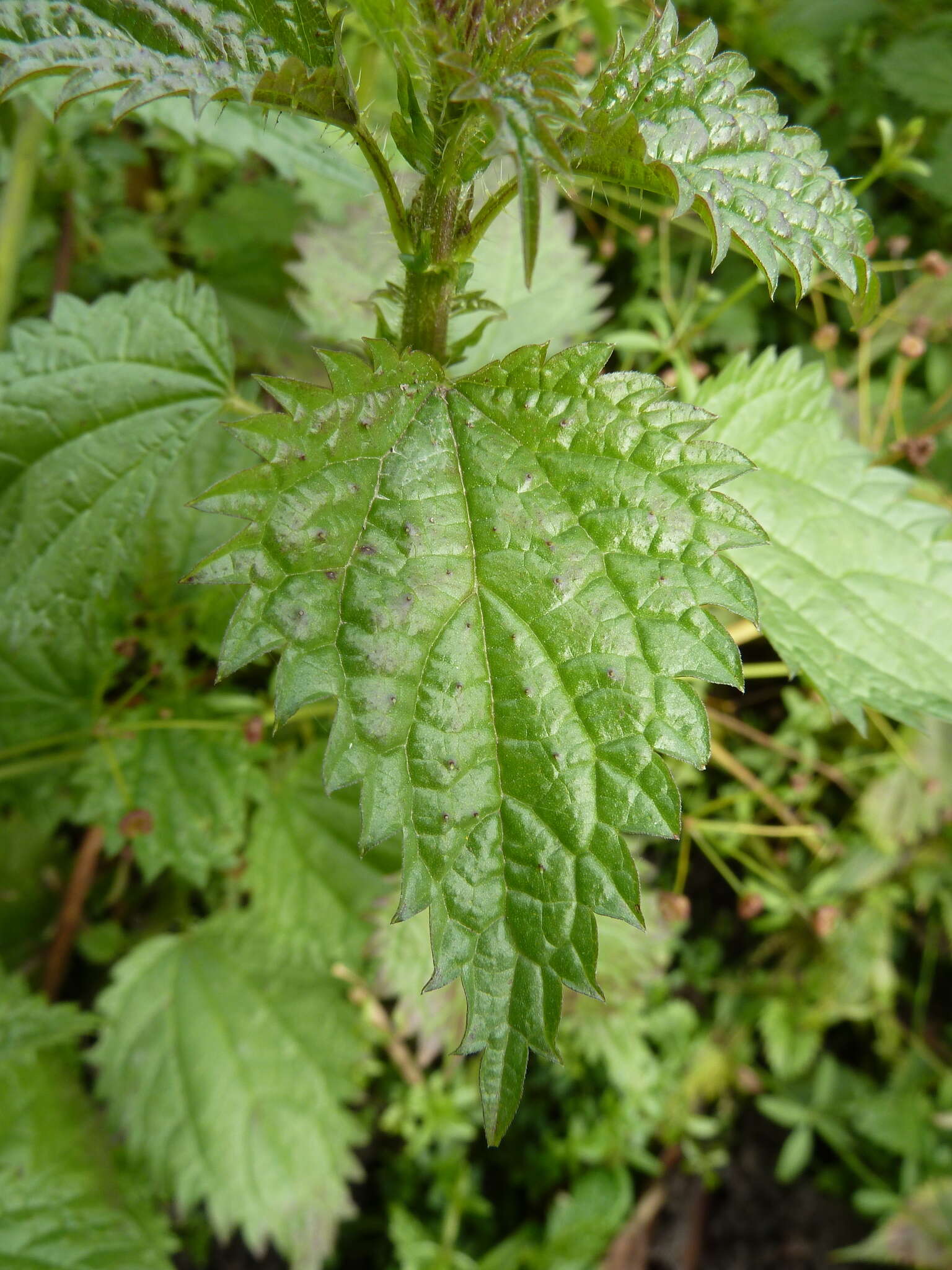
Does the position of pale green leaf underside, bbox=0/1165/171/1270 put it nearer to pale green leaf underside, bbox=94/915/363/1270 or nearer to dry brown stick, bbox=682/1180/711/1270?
pale green leaf underside, bbox=94/915/363/1270

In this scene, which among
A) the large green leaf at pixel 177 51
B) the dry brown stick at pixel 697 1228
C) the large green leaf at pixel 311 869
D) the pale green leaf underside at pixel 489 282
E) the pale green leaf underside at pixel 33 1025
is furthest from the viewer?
the dry brown stick at pixel 697 1228

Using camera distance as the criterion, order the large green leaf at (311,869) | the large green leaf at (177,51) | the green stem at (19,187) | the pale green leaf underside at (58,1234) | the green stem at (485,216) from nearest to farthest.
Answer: the large green leaf at (177,51) → the green stem at (485,216) → the pale green leaf underside at (58,1234) → the large green leaf at (311,869) → the green stem at (19,187)

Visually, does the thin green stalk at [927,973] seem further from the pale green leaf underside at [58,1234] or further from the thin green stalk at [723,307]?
the pale green leaf underside at [58,1234]

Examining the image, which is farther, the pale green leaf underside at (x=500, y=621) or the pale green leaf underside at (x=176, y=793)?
the pale green leaf underside at (x=176, y=793)

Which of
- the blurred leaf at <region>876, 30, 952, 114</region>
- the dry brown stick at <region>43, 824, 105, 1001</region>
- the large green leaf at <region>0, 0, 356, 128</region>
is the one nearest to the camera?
the large green leaf at <region>0, 0, 356, 128</region>

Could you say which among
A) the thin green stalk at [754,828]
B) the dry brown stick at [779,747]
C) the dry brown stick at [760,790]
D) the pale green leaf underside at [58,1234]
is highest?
the dry brown stick at [779,747]

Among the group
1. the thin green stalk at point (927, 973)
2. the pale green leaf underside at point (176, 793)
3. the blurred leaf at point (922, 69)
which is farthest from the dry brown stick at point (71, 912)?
the blurred leaf at point (922, 69)

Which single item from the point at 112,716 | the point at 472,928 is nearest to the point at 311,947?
the point at 112,716

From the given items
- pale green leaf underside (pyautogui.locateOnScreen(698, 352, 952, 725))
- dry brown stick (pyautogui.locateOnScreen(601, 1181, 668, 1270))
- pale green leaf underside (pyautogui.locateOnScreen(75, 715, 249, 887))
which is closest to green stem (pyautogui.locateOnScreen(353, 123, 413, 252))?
pale green leaf underside (pyautogui.locateOnScreen(698, 352, 952, 725))
